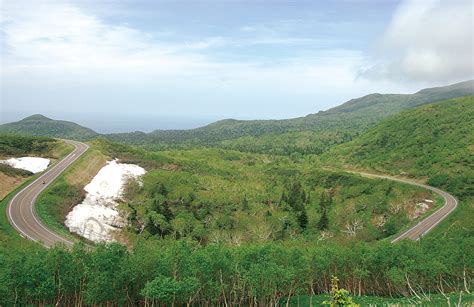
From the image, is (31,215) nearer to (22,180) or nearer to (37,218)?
(37,218)

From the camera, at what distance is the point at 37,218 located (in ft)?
199

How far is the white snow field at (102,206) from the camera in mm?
63906

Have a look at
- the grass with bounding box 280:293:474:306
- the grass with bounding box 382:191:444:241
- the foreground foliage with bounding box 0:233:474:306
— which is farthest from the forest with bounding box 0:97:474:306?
the grass with bounding box 382:191:444:241

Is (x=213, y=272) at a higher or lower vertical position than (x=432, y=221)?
higher

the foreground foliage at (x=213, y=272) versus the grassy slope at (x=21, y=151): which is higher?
the grassy slope at (x=21, y=151)

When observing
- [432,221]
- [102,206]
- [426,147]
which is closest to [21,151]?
[102,206]

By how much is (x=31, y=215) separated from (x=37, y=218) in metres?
1.22

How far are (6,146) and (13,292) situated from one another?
69893 millimetres

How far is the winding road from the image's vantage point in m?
55.6

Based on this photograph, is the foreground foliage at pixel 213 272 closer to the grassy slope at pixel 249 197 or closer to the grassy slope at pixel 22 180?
the grassy slope at pixel 22 180

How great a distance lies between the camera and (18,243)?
166 ft

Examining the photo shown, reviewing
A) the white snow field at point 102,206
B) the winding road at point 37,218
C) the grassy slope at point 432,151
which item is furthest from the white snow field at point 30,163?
the grassy slope at point 432,151

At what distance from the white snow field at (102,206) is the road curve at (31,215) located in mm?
5641

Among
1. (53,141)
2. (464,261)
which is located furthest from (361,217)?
(53,141)
